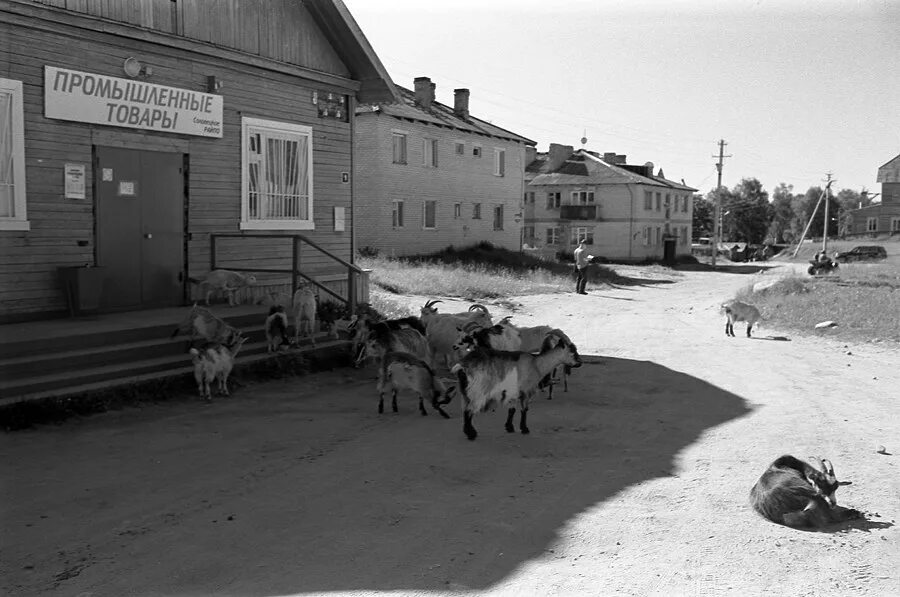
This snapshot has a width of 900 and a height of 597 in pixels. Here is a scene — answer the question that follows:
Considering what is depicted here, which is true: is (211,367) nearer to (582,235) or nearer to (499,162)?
(499,162)

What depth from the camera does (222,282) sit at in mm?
12922

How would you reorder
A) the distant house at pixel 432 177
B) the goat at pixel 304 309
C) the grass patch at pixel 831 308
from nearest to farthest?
1. the goat at pixel 304 309
2. the grass patch at pixel 831 308
3. the distant house at pixel 432 177

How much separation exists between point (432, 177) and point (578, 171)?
78.5 ft

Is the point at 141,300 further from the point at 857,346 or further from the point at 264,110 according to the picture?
the point at 857,346

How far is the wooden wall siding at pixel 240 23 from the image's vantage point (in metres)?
11.5

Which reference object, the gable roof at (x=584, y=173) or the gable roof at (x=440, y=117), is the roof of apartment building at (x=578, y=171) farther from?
the gable roof at (x=440, y=117)

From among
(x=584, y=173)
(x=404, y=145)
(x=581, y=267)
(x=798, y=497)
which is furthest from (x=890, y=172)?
(x=798, y=497)

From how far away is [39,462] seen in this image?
7.15 metres

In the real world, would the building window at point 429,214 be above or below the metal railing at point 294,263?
above

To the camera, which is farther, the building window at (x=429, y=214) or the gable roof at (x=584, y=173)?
the gable roof at (x=584, y=173)

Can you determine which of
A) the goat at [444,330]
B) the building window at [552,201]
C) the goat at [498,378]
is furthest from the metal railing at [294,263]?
the building window at [552,201]

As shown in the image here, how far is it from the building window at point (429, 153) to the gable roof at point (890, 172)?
56855 mm

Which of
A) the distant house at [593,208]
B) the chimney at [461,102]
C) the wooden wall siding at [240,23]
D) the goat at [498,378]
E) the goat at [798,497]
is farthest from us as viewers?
the distant house at [593,208]

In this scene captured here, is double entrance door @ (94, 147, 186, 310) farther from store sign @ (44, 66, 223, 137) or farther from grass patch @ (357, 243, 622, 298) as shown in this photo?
grass patch @ (357, 243, 622, 298)
